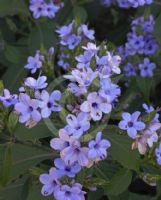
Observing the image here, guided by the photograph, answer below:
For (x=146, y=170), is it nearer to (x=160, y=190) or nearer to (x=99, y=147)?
(x=160, y=190)

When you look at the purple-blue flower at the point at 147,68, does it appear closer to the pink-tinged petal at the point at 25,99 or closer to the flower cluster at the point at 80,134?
the flower cluster at the point at 80,134

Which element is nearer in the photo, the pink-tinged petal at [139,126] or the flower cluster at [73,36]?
the pink-tinged petal at [139,126]

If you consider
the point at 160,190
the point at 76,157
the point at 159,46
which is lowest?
the point at 160,190

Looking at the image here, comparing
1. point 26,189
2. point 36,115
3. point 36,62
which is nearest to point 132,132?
point 36,115

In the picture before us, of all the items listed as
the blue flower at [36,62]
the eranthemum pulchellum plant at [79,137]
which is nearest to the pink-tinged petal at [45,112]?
the eranthemum pulchellum plant at [79,137]

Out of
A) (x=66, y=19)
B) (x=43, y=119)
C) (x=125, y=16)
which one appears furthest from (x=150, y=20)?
(x=43, y=119)

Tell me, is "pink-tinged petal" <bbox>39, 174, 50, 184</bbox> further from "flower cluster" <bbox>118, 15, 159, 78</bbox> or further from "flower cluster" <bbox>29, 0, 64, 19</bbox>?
"flower cluster" <bbox>29, 0, 64, 19</bbox>

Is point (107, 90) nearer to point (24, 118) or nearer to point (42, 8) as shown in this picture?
point (24, 118)
